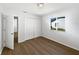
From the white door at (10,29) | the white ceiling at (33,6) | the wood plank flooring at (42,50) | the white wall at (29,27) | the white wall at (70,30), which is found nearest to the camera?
the white ceiling at (33,6)

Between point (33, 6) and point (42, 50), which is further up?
point (33, 6)

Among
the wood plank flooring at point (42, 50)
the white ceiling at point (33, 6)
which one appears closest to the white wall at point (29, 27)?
the wood plank flooring at point (42, 50)

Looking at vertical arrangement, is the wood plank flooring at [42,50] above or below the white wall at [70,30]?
below

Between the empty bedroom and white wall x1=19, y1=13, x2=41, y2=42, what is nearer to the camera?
the empty bedroom

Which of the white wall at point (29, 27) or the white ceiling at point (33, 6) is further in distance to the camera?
the white wall at point (29, 27)

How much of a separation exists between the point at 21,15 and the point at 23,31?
635 millimetres

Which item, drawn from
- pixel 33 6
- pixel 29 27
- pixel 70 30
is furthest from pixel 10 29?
pixel 70 30

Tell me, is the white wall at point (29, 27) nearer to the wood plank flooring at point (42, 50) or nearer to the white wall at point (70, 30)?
the wood plank flooring at point (42, 50)

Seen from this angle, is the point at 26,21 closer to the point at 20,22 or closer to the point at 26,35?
the point at 20,22

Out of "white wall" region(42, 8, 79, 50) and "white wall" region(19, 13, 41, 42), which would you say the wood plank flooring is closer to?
"white wall" region(42, 8, 79, 50)

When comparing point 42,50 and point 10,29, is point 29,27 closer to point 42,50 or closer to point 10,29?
point 10,29

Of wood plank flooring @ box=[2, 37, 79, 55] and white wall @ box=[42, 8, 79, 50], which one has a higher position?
white wall @ box=[42, 8, 79, 50]

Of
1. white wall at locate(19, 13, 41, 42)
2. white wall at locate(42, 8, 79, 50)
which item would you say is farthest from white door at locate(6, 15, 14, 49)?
white wall at locate(42, 8, 79, 50)
